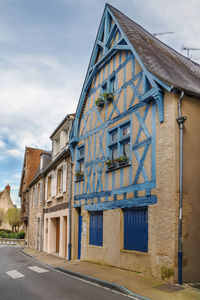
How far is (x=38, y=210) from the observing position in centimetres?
2223

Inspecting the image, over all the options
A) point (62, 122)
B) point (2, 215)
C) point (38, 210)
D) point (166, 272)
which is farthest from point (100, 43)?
point (2, 215)

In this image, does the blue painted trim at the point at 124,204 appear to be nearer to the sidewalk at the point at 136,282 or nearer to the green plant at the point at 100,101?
the sidewalk at the point at 136,282

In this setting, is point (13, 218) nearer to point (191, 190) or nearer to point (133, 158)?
point (133, 158)

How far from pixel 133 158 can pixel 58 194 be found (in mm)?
8069

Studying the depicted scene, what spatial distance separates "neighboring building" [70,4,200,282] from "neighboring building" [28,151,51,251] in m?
7.37

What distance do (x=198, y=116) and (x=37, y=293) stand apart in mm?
5821

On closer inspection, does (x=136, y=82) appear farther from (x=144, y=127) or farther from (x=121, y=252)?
(x=121, y=252)

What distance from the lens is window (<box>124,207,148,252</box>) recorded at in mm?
9266

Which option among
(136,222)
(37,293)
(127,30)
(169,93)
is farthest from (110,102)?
(37,293)

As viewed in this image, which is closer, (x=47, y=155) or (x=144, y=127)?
(x=144, y=127)

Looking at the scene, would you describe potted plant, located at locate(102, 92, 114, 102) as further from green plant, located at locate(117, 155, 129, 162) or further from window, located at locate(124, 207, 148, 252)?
window, located at locate(124, 207, 148, 252)

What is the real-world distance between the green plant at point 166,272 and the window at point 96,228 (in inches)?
155

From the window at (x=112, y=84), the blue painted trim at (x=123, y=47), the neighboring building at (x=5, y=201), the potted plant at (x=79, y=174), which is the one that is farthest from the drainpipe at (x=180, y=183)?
the neighboring building at (x=5, y=201)

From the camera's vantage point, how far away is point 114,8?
12969mm
